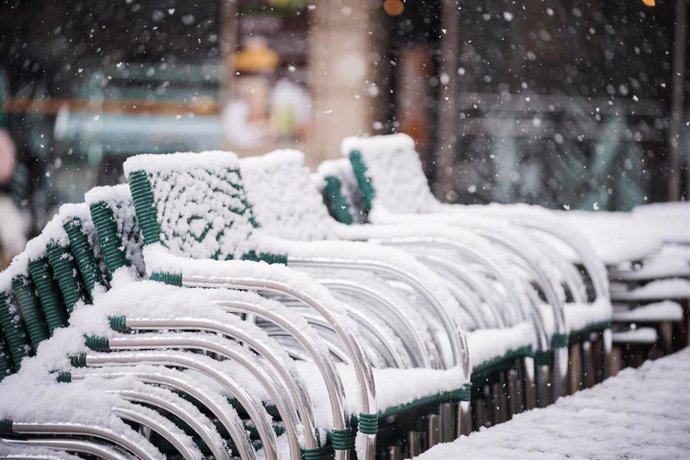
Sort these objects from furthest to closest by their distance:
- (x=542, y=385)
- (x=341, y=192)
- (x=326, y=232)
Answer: (x=341, y=192)
(x=326, y=232)
(x=542, y=385)

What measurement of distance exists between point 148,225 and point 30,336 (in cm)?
58

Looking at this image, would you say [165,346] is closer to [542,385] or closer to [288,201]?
[288,201]

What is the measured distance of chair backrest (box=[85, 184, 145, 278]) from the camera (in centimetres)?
364

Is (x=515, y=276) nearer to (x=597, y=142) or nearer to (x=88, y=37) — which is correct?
(x=597, y=142)

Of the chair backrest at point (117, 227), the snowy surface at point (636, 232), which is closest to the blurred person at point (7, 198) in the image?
the snowy surface at point (636, 232)

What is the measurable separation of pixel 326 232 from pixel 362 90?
8034 millimetres

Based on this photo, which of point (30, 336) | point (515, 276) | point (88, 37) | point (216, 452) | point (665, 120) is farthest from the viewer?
point (88, 37)

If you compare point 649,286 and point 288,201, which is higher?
point 288,201

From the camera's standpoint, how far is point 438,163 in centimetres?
1224

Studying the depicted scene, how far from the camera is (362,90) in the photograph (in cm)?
1264

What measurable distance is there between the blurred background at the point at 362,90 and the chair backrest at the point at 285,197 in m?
7.11

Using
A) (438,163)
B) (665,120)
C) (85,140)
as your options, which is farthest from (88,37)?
(665,120)

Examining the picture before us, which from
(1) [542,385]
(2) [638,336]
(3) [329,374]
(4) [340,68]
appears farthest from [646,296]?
(4) [340,68]

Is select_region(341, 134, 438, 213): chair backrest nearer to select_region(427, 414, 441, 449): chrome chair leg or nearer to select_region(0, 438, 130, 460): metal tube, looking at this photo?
select_region(427, 414, 441, 449): chrome chair leg
